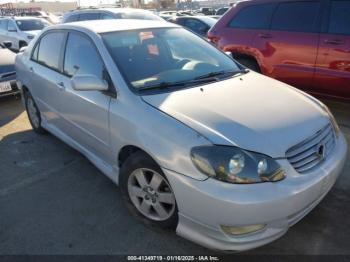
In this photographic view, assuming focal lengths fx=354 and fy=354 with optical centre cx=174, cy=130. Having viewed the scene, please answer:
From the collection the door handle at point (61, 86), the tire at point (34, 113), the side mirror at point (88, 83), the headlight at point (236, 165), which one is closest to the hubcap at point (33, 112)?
the tire at point (34, 113)

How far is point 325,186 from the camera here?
254cm

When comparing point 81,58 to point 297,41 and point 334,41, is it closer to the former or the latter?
point 297,41

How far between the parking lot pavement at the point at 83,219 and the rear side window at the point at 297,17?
2.34 meters

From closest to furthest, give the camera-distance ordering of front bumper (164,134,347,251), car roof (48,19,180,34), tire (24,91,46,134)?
front bumper (164,134,347,251)
car roof (48,19,180,34)
tire (24,91,46,134)

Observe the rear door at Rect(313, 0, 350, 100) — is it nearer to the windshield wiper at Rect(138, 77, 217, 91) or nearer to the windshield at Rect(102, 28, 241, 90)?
the windshield at Rect(102, 28, 241, 90)

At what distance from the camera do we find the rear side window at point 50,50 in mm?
4012

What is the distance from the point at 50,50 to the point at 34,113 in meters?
1.19

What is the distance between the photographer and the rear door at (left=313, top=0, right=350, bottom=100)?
4719 mm

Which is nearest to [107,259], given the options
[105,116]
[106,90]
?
[105,116]

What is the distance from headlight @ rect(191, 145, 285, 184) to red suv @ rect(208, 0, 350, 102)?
310cm

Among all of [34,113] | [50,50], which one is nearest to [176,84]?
[50,50]

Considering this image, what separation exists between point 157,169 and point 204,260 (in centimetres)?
74

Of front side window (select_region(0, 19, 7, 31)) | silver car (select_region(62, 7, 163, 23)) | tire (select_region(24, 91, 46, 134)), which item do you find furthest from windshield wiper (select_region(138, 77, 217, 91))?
front side window (select_region(0, 19, 7, 31))

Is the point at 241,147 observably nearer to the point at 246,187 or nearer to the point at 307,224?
the point at 246,187
